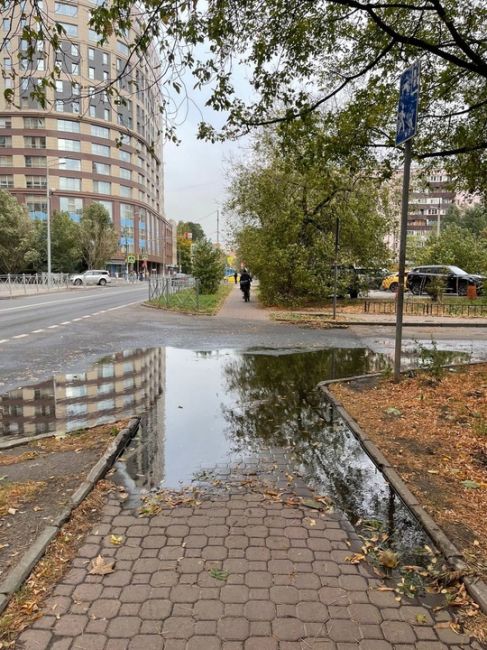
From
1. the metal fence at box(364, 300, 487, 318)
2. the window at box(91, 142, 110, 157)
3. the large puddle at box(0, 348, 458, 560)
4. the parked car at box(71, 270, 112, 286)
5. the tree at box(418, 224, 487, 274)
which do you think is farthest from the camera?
the window at box(91, 142, 110, 157)

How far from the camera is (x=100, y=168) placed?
3056 inches

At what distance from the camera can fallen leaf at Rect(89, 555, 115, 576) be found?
2744 millimetres

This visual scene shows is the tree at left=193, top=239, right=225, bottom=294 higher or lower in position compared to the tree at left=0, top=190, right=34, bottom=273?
lower

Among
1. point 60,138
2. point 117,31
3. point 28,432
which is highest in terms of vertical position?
point 60,138

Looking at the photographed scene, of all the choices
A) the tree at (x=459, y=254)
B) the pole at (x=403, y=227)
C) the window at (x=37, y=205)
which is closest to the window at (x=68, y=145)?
the window at (x=37, y=205)

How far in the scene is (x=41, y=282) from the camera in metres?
46.5

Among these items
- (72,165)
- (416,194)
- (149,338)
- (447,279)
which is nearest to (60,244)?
(72,165)

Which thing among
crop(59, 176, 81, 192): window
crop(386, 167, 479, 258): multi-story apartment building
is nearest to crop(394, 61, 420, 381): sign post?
crop(386, 167, 479, 258): multi-story apartment building

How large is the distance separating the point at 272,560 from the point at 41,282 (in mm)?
48592

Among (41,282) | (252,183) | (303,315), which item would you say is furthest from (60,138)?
(303,315)

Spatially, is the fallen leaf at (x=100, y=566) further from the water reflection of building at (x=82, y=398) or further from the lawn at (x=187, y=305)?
the lawn at (x=187, y=305)

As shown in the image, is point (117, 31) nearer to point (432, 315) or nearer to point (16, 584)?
point (16, 584)

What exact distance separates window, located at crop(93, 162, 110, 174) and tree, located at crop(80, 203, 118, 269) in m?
17.7

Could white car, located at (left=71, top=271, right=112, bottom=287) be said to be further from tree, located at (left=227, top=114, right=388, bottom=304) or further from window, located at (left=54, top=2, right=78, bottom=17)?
window, located at (left=54, top=2, right=78, bottom=17)
